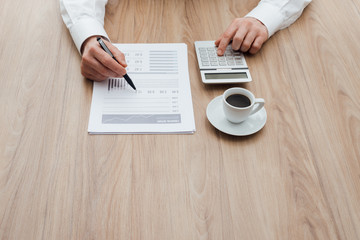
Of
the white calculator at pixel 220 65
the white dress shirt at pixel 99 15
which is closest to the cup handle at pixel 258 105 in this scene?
the white calculator at pixel 220 65

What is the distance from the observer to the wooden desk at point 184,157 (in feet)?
2.15

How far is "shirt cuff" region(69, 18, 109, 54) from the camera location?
3.01ft

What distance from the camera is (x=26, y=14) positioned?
1.04m

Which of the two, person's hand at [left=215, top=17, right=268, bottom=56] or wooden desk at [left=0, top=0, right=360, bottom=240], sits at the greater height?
person's hand at [left=215, top=17, right=268, bottom=56]

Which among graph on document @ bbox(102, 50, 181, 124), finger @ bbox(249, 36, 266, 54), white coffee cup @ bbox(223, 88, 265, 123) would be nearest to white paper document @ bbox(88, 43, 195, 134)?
graph on document @ bbox(102, 50, 181, 124)

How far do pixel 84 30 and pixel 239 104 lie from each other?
0.51 metres

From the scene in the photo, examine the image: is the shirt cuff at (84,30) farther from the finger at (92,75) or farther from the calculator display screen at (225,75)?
the calculator display screen at (225,75)

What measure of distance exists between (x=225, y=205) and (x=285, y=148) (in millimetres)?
218

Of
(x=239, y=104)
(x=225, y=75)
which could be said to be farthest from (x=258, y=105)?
(x=225, y=75)

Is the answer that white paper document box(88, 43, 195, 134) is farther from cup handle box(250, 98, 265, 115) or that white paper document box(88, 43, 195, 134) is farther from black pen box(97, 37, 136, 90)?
cup handle box(250, 98, 265, 115)

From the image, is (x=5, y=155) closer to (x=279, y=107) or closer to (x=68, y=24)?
(x=68, y=24)

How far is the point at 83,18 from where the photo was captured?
964 millimetres

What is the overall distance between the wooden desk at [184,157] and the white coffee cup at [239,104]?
59 mm

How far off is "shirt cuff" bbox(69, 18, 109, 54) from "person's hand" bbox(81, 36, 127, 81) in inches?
2.2
